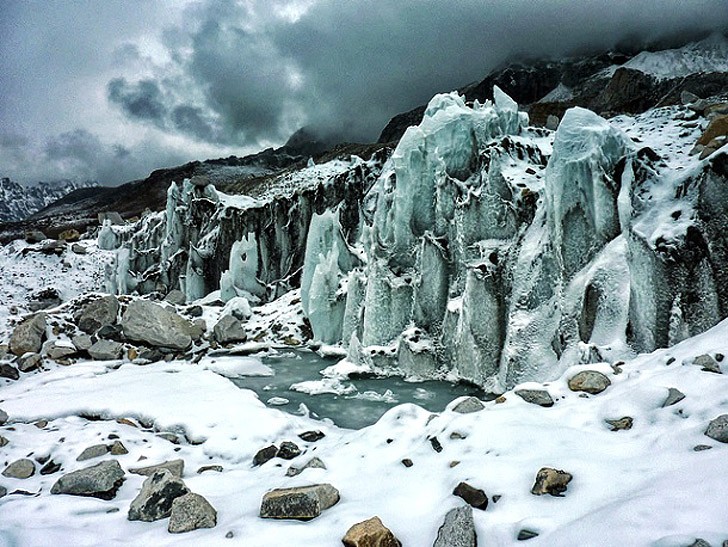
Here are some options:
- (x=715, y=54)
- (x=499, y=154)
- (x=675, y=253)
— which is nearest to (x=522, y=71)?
(x=715, y=54)

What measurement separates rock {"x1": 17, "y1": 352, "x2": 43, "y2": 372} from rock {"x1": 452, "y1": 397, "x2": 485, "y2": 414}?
55.8ft

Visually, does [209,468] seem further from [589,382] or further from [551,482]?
[589,382]

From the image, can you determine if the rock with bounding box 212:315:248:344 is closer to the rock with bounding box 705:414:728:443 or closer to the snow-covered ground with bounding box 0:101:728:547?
the snow-covered ground with bounding box 0:101:728:547

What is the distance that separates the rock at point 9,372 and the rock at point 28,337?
7.97ft

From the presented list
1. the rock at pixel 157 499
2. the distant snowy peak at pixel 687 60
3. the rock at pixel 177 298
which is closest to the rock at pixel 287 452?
the rock at pixel 157 499

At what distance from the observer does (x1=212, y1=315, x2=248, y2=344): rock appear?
814 inches

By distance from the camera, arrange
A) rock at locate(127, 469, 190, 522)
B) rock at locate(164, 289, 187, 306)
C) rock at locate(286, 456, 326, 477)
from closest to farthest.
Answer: rock at locate(127, 469, 190, 522) < rock at locate(286, 456, 326, 477) < rock at locate(164, 289, 187, 306)

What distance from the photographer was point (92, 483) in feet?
17.1

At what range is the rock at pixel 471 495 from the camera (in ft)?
10.9

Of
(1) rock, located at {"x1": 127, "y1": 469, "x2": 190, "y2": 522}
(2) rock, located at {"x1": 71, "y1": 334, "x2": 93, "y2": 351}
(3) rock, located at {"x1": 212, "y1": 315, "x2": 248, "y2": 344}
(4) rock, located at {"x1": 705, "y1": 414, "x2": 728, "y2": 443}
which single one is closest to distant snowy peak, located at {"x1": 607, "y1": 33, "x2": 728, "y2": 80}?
(3) rock, located at {"x1": 212, "y1": 315, "x2": 248, "y2": 344}

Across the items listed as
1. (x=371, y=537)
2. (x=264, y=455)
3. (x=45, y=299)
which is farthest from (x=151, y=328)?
(x=45, y=299)

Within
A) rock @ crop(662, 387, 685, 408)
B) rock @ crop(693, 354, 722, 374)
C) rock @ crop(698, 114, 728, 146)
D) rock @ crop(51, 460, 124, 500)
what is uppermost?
rock @ crop(698, 114, 728, 146)

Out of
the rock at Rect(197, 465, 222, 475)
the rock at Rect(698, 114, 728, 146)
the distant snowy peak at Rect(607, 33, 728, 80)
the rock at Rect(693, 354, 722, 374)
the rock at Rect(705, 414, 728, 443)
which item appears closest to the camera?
the rock at Rect(705, 414, 728, 443)

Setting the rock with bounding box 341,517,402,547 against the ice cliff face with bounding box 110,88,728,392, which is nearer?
the rock with bounding box 341,517,402,547
